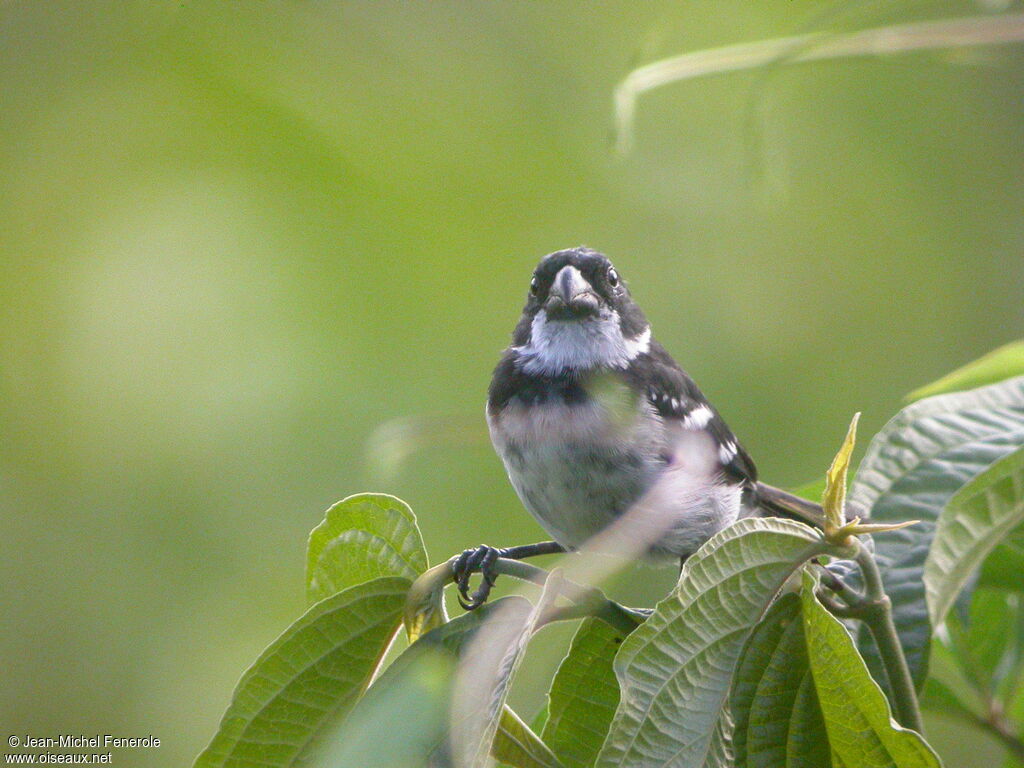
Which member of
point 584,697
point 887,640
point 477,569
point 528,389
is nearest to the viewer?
point 887,640

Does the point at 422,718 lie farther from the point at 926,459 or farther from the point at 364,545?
the point at 926,459

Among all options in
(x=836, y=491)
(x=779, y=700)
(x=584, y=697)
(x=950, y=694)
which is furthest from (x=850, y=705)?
(x=950, y=694)

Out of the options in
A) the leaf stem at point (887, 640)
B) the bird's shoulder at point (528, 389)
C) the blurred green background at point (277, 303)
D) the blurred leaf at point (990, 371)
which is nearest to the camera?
the leaf stem at point (887, 640)

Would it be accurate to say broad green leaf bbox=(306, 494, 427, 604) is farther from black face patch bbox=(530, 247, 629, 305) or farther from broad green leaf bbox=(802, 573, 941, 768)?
black face patch bbox=(530, 247, 629, 305)

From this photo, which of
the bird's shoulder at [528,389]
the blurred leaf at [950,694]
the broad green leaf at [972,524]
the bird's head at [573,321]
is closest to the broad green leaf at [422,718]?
the broad green leaf at [972,524]

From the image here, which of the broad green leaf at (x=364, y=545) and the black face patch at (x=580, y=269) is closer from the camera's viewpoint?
the broad green leaf at (x=364, y=545)

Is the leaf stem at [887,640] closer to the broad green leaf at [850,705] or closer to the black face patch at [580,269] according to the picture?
the broad green leaf at [850,705]

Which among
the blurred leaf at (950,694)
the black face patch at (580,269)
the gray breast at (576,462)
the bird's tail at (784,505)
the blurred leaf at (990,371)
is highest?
the black face patch at (580,269)

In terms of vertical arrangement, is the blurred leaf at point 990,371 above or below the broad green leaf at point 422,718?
above
